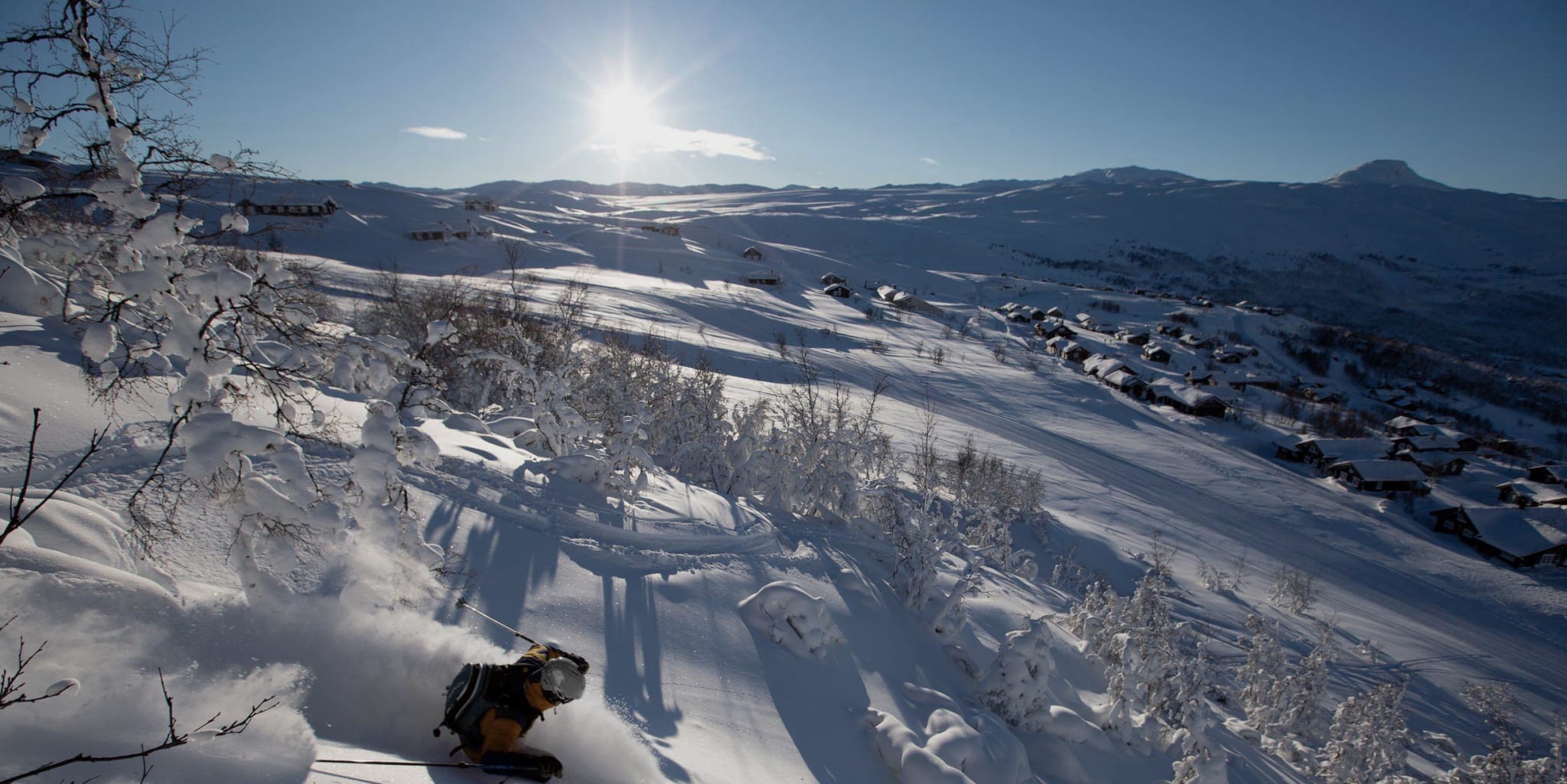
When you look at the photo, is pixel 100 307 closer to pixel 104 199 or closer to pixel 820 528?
pixel 104 199

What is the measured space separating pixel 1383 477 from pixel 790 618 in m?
36.4

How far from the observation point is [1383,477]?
28.7 meters

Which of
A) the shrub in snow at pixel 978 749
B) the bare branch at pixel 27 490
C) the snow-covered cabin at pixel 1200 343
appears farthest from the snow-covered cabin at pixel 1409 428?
the bare branch at pixel 27 490

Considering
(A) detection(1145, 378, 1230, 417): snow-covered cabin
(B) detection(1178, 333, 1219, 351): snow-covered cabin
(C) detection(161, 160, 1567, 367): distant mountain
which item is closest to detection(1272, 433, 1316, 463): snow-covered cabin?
(A) detection(1145, 378, 1230, 417): snow-covered cabin

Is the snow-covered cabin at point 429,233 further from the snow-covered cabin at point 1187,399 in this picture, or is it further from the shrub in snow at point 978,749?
the shrub in snow at point 978,749

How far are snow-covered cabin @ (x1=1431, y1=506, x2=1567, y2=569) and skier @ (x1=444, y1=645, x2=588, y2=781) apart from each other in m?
37.1

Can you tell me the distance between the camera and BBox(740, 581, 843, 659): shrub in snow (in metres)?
5.14

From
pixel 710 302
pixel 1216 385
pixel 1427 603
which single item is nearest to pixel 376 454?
pixel 1427 603

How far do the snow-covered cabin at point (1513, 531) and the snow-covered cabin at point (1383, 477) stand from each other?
1966mm

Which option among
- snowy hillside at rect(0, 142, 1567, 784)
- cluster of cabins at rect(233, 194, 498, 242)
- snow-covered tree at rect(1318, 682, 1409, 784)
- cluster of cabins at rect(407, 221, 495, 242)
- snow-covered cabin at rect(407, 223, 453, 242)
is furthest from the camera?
cluster of cabins at rect(407, 221, 495, 242)

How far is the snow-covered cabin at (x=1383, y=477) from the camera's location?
28.7m

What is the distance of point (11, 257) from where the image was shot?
2814 millimetres

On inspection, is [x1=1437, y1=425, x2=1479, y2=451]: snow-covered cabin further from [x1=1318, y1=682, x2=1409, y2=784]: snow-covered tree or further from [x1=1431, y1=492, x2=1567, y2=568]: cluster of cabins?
[x1=1318, y1=682, x2=1409, y2=784]: snow-covered tree

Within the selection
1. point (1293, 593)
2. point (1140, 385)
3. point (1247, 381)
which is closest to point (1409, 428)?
point (1247, 381)
